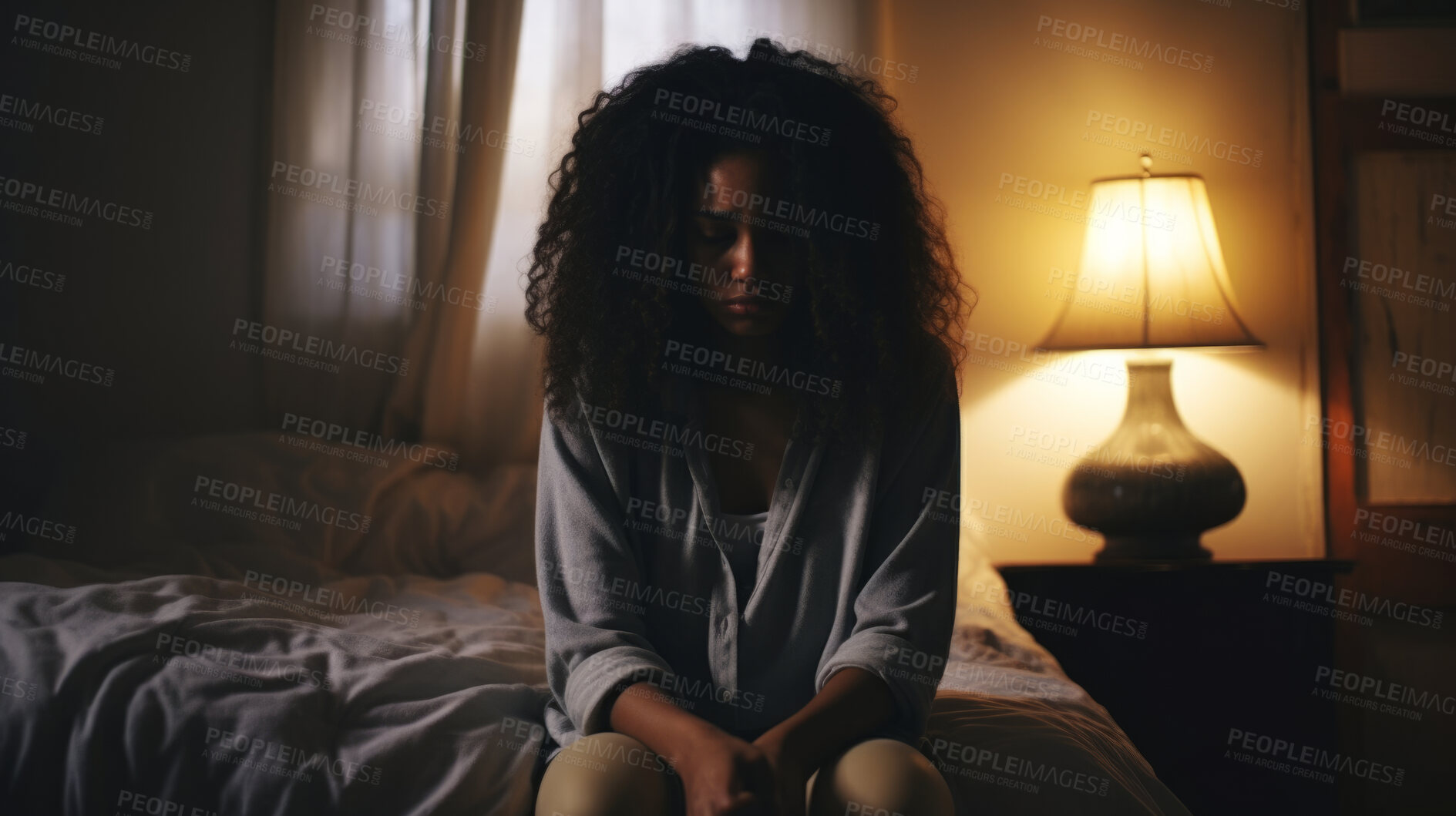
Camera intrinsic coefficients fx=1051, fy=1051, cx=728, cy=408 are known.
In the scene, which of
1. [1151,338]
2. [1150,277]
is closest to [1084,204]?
[1150,277]

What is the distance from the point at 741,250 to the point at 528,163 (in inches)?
63.3

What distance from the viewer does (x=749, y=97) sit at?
41.6 inches

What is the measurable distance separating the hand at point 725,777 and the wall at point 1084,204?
1.66 meters

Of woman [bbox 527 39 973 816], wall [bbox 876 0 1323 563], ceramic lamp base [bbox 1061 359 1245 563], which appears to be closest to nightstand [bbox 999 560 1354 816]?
ceramic lamp base [bbox 1061 359 1245 563]

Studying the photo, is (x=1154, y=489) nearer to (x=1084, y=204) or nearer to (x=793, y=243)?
(x=1084, y=204)

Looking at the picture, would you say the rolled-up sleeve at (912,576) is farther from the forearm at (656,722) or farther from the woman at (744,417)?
the forearm at (656,722)

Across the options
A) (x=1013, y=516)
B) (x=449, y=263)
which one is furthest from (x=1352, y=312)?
(x=449, y=263)

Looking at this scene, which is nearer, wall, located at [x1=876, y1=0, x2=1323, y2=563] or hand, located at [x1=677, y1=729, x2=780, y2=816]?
hand, located at [x1=677, y1=729, x2=780, y2=816]

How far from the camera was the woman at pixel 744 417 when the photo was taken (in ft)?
3.21

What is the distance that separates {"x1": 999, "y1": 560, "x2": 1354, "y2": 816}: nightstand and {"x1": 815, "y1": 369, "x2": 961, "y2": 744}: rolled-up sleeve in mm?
967

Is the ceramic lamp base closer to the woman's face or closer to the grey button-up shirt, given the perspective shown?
the grey button-up shirt

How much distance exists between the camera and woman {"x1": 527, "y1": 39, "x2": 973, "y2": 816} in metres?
0.98

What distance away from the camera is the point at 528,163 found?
8.11ft

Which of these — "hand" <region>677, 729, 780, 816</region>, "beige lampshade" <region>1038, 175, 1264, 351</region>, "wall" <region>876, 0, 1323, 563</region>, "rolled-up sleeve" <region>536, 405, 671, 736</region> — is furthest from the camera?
"wall" <region>876, 0, 1323, 563</region>
